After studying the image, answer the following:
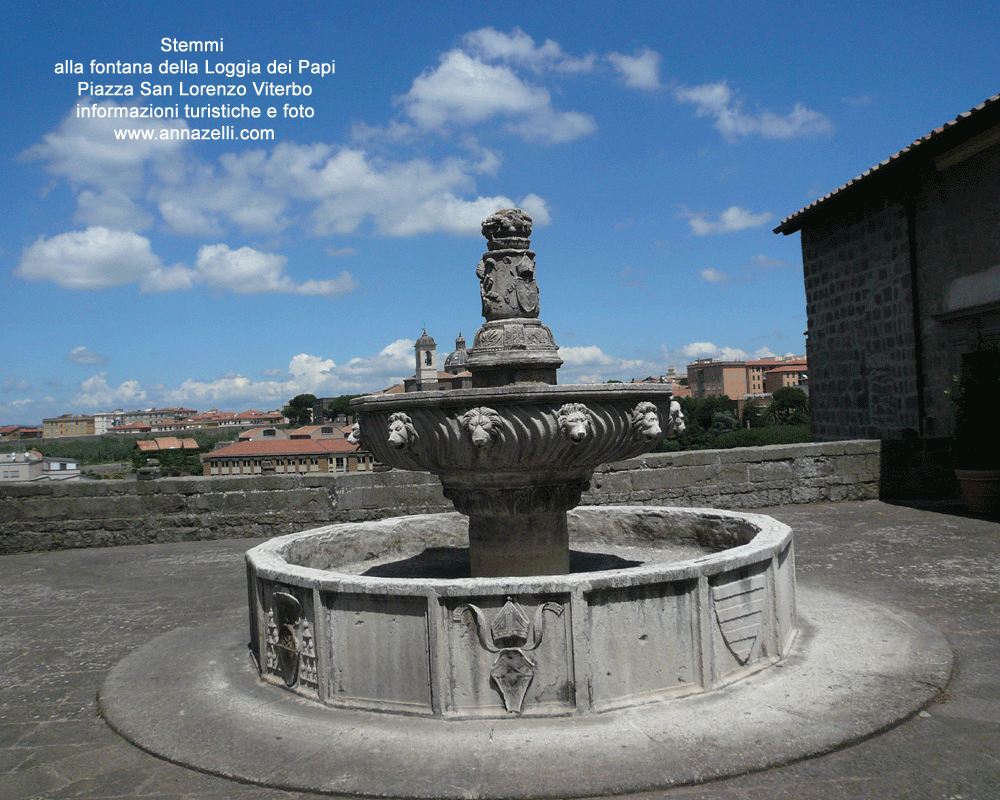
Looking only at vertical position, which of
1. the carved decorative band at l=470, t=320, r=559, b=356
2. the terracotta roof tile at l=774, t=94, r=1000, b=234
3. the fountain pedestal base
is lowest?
the fountain pedestal base

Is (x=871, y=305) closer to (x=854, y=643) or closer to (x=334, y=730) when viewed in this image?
(x=854, y=643)

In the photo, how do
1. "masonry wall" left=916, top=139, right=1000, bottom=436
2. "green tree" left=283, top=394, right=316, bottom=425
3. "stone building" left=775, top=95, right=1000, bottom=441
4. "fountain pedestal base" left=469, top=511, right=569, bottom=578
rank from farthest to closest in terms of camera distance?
"green tree" left=283, top=394, right=316, bottom=425, "stone building" left=775, top=95, right=1000, bottom=441, "masonry wall" left=916, top=139, right=1000, bottom=436, "fountain pedestal base" left=469, top=511, right=569, bottom=578

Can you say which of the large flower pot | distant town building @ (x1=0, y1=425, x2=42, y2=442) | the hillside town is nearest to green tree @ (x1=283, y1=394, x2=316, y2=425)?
the hillside town

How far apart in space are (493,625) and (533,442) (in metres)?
0.94

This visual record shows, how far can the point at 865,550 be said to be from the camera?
704 cm

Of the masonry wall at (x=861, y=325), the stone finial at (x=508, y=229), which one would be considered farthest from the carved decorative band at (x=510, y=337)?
the masonry wall at (x=861, y=325)

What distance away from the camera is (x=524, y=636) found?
3.36 m

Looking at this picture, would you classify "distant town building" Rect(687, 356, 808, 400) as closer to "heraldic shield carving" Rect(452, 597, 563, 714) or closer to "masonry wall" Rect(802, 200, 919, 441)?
"masonry wall" Rect(802, 200, 919, 441)

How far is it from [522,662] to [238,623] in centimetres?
296

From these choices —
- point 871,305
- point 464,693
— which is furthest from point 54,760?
point 871,305

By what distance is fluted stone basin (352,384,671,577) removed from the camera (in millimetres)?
3730

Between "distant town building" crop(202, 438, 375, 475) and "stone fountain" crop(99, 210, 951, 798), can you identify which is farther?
"distant town building" crop(202, 438, 375, 475)

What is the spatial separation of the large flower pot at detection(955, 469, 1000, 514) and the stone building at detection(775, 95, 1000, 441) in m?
1.56

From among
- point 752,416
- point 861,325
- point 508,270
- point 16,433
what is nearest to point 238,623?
point 508,270
